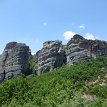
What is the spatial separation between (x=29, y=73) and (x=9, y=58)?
36.6 ft

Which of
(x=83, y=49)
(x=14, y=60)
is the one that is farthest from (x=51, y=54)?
(x=14, y=60)

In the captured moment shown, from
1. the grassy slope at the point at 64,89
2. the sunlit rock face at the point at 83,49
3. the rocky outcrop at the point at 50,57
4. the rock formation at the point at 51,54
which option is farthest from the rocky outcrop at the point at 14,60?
the grassy slope at the point at 64,89

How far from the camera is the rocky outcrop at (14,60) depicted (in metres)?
163

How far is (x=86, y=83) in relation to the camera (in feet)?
382

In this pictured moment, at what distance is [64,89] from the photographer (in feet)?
309

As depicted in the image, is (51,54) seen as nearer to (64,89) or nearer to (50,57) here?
(50,57)

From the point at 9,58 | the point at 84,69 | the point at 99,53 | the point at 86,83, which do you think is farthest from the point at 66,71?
the point at 9,58

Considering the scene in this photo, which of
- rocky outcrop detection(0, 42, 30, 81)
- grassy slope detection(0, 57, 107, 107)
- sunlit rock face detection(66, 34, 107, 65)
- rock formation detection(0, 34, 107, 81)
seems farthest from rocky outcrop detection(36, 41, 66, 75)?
grassy slope detection(0, 57, 107, 107)

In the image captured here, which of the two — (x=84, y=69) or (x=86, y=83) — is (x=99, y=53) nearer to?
(x=84, y=69)

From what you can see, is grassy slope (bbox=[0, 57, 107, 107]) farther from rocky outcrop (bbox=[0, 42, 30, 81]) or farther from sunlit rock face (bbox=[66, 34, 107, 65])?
rocky outcrop (bbox=[0, 42, 30, 81])

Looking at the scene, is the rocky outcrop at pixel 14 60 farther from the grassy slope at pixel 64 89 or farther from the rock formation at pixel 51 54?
the grassy slope at pixel 64 89

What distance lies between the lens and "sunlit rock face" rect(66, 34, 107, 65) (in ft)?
512

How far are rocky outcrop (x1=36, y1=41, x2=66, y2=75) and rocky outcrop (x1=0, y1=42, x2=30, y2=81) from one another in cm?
723

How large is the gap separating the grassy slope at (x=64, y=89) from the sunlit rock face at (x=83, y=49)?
826 cm
